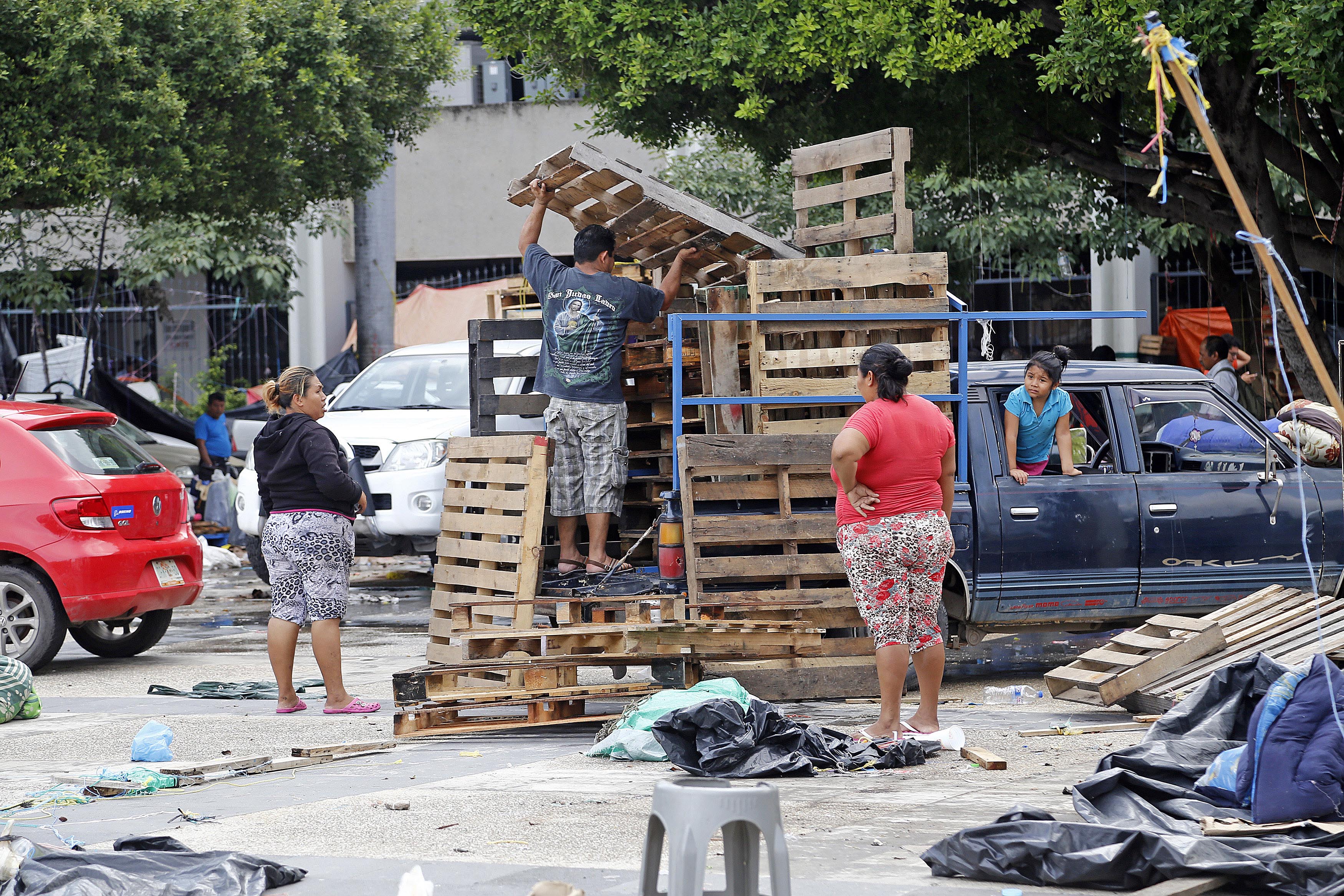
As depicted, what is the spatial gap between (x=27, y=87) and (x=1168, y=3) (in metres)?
10.4

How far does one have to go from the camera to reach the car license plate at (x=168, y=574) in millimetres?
10039

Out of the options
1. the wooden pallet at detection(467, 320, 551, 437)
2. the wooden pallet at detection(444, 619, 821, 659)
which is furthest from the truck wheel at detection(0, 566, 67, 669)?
the wooden pallet at detection(444, 619, 821, 659)

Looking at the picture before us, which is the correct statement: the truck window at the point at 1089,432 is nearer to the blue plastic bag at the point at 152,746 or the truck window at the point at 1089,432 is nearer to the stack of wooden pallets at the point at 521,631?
the stack of wooden pallets at the point at 521,631

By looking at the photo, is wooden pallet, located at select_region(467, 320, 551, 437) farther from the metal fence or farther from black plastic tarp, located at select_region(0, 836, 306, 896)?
the metal fence

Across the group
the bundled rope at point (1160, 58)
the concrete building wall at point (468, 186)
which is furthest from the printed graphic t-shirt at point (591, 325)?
the concrete building wall at point (468, 186)

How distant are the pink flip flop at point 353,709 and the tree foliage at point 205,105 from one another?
8172 millimetres

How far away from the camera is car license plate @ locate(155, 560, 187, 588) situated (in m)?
10.0

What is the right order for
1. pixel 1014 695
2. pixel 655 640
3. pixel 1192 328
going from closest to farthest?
pixel 655 640 < pixel 1014 695 < pixel 1192 328

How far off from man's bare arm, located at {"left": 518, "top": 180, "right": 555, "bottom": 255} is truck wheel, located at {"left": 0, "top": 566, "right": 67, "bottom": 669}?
382 centimetres

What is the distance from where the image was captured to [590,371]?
8.70m

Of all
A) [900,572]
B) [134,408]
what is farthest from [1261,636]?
[134,408]

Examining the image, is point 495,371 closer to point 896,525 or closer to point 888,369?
point 888,369

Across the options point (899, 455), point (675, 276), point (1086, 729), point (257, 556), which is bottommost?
point (1086, 729)

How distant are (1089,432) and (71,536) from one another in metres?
6.43
